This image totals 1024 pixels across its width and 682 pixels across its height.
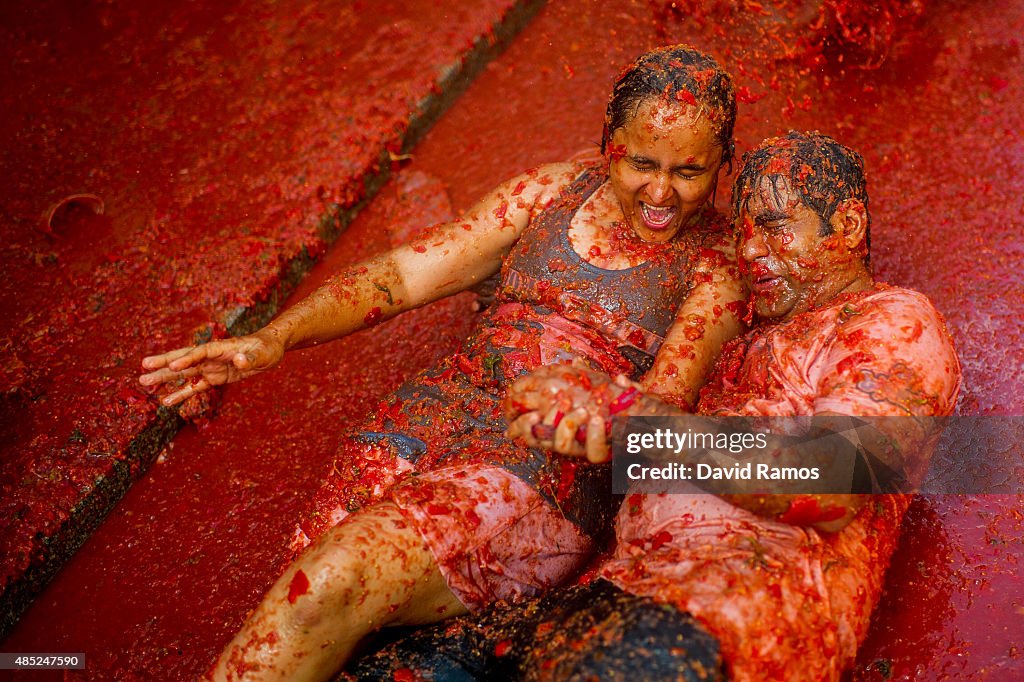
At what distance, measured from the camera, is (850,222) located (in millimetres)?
2625

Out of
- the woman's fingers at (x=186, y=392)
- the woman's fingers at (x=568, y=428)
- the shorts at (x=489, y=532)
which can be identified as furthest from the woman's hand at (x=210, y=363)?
the woman's fingers at (x=568, y=428)

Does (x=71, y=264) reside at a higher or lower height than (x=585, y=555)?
higher

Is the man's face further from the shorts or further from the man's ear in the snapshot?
the shorts

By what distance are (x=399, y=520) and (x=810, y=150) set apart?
5.20ft

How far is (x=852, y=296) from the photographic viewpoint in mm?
2590

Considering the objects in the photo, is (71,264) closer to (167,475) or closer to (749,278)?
(167,475)

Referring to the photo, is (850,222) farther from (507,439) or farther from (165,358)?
(165,358)

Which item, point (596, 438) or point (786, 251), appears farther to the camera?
point (786, 251)

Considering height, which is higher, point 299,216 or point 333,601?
point 299,216

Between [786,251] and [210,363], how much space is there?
1690 mm

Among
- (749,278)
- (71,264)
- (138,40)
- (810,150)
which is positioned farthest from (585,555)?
(138,40)

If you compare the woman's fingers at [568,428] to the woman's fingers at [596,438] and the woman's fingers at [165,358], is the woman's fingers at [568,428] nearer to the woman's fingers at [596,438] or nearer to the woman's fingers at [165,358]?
the woman's fingers at [596,438]

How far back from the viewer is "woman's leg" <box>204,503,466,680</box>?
2.24 meters
